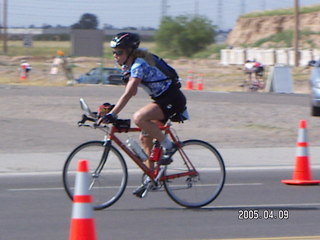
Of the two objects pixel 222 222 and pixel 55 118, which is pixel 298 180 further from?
pixel 55 118

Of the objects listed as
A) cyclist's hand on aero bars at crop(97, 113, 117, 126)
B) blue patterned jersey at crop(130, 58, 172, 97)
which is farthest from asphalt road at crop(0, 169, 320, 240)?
blue patterned jersey at crop(130, 58, 172, 97)

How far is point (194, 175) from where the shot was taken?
348 inches

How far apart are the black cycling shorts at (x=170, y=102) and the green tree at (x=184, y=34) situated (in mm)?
77659

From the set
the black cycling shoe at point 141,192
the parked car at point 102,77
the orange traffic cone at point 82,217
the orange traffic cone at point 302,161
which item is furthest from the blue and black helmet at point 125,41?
the parked car at point 102,77

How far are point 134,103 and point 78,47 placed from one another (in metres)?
18.3

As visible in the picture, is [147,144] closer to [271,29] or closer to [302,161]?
[302,161]

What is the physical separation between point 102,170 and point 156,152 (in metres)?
0.63

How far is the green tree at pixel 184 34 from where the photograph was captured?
8594cm

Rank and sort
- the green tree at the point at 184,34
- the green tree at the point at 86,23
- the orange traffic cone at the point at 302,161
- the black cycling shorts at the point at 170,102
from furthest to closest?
the green tree at the point at 86,23 < the green tree at the point at 184,34 < the orange traffic cone at the point at 302,161 < the black cycling shorts at the point at 170,102

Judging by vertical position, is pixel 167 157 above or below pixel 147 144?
below

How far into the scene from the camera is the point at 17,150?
1391cm

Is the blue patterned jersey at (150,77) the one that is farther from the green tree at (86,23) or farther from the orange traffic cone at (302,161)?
the green tree at (86,23)

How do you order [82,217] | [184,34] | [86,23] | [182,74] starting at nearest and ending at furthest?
[82,217], [182,74], [184,34], [86,23]

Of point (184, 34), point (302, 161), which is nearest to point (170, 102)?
point (302, 161)
